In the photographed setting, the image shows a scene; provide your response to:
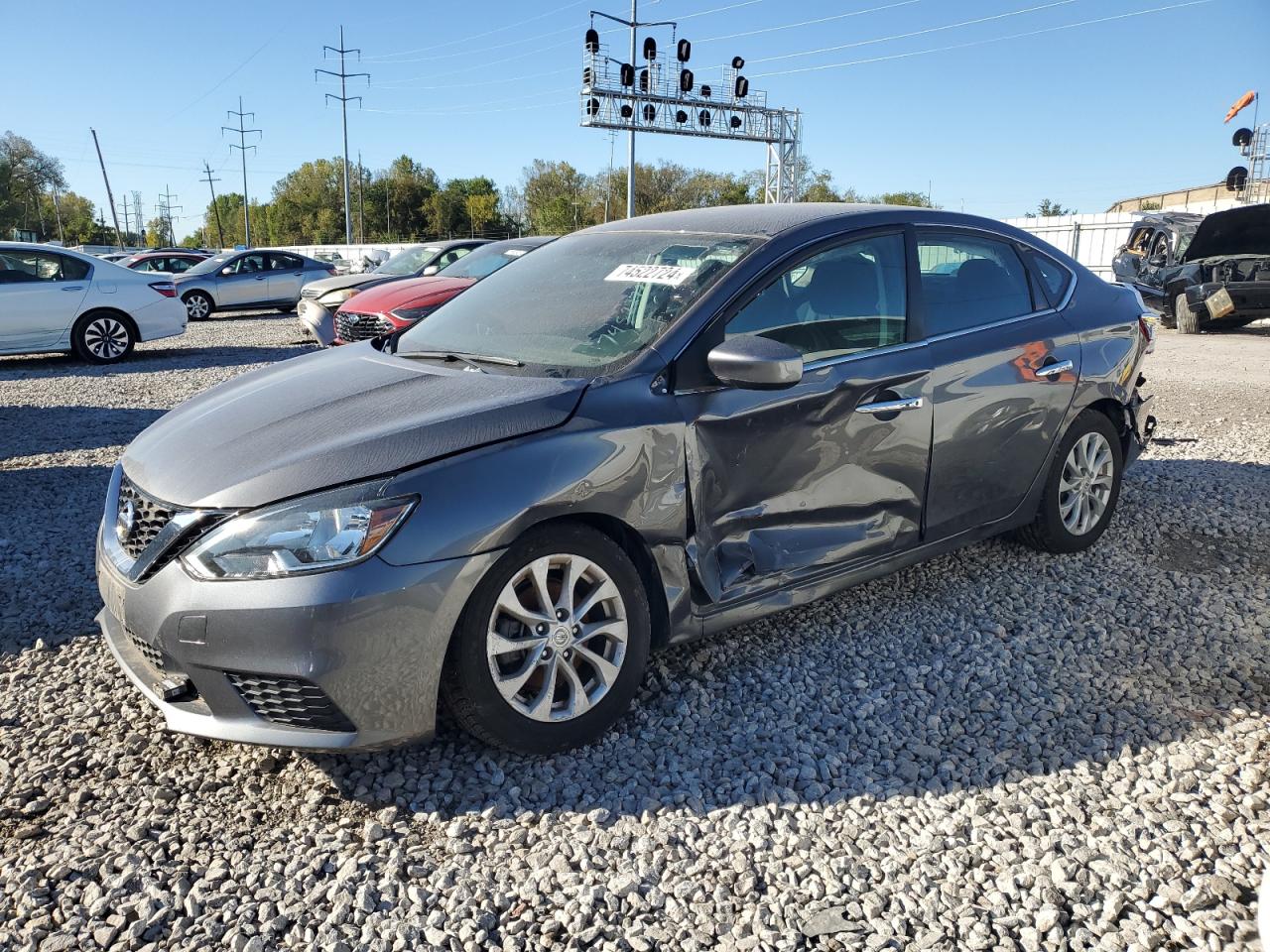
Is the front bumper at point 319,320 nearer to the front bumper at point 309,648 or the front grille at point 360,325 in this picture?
the front grille at point 360,325

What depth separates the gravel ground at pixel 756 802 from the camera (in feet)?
7.66

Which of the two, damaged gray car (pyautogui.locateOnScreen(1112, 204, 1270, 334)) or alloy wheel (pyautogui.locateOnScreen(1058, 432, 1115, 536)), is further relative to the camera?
damaged gray car (pyautogui.locateOnScreen(1112, 204, 1270, 334))

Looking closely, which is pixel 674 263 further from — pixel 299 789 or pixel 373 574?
pixel 299 789

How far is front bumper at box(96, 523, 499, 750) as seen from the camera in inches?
99.6

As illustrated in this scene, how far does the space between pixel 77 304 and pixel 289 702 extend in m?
11.9

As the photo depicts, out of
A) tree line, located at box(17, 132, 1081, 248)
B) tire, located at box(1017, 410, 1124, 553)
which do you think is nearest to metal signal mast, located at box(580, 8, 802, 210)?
tree line, located at box(17, 132, 1081, 248)

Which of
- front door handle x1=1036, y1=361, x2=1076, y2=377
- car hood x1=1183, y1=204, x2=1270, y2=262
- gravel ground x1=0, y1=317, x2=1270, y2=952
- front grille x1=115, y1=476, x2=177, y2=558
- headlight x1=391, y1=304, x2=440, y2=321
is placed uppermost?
car hood x1=1183, y1=204, x2=1270, y2=262

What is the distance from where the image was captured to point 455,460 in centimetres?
271

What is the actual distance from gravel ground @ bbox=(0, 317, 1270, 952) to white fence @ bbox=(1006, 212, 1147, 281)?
23183mm

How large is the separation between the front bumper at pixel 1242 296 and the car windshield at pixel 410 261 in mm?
12100

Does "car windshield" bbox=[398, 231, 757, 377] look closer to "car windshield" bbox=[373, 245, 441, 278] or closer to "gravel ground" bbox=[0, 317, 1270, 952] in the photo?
"gravel ground" bbox=[0, 317, 1270, 952]

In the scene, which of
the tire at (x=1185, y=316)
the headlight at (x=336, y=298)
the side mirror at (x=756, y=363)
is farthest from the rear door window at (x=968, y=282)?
the tire at (x=1185, y=316)

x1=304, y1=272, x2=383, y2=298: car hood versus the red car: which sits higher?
x1=304, y1=272, x2=383, y2=298: car hood

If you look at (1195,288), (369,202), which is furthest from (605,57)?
→ (369,202)
